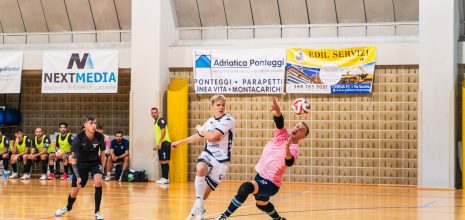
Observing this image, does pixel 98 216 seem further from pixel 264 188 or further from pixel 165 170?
pixel 165 170

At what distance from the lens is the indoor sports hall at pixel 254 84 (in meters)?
20.6

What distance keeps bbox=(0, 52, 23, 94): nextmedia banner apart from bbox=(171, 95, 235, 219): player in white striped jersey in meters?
13.5

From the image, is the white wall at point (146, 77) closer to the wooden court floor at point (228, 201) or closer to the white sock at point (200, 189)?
the wooden court floor at point (228, 201)

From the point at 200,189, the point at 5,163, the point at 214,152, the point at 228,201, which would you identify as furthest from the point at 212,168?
the point at 5,163

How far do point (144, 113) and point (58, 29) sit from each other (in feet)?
16.5

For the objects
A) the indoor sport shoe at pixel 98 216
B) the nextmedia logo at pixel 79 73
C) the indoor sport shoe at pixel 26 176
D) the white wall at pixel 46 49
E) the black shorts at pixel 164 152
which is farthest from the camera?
the indoor sport shoe at pixel 26 176

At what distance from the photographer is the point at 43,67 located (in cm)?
2422

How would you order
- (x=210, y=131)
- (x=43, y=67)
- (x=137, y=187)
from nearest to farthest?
(x=210, y=131) < (x=137, y=187) < (x=43, y=67)

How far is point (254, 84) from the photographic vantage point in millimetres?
22625

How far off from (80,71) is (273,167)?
1402cm

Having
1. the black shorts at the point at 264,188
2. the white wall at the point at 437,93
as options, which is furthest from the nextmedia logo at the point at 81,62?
the black shorts at the point at 264,188

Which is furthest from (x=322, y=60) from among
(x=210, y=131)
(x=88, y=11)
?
(x=210, y=131)

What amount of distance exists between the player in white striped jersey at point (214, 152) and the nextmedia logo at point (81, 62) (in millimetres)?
11827

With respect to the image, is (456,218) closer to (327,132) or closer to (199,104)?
(327,132)
